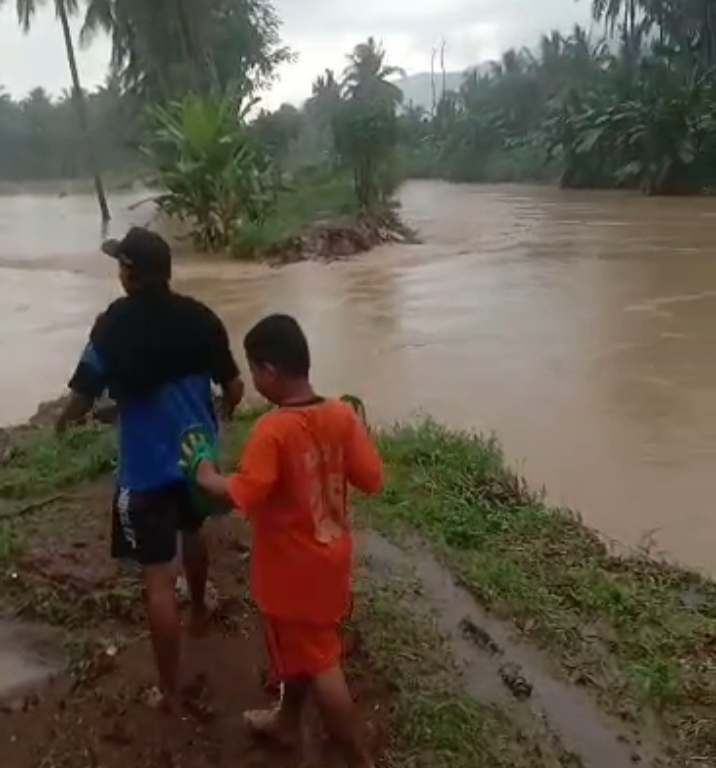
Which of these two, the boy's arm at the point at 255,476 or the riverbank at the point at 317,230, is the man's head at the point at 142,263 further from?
the riverbank at the point at 317,230

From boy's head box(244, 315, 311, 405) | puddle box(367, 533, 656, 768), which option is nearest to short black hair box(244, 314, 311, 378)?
boy's head box(244, 315, 311, 405)

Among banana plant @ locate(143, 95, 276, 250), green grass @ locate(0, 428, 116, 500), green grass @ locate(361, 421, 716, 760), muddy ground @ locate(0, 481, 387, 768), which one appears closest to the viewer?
muddy ground @ locate(0, 481, 387, 768)

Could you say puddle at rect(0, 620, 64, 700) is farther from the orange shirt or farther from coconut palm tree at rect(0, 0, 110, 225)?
coconut palm tree at rect(0, 0, 110, 225)

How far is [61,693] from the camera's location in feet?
9.95

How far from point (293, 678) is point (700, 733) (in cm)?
→ 115

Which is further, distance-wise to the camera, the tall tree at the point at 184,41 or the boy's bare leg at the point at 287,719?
the tall tree at the point at 184,41

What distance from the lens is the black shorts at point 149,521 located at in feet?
9.36

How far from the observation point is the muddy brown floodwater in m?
6.23

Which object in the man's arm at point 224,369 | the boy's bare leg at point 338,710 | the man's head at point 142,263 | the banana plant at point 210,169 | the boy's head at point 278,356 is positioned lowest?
the banana plant at point 210,169

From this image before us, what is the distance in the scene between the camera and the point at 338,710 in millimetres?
2566

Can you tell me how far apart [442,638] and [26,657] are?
46.7 inches

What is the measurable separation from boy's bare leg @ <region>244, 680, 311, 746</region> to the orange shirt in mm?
312

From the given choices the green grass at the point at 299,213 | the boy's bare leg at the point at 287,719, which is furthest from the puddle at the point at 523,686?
the green grass at the point at 299,213

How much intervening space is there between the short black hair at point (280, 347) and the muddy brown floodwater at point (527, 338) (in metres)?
2.89
